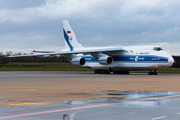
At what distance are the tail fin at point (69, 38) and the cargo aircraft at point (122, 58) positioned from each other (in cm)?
34

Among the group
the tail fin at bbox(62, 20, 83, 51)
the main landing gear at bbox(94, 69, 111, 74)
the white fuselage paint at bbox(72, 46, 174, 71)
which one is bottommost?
the main landing gear at bbox(94, 69, 111, 74)

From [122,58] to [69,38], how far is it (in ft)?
44.2

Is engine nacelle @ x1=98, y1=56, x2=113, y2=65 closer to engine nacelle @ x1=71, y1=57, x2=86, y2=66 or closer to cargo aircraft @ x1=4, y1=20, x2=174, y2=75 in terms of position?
cargo aircraft @ x1=4, y1=20, x2=174, y2=75

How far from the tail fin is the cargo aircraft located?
1.12 feet

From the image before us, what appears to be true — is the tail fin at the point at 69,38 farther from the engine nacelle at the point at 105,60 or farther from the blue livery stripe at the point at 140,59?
the blue livery stripe at the point at 140,59

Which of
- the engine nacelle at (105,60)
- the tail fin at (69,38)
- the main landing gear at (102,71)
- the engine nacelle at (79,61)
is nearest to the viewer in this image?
the engine nacelle at (105,60)

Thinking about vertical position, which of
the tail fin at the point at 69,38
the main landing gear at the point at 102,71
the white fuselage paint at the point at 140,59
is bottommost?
the main landing gear at the point at 102,71

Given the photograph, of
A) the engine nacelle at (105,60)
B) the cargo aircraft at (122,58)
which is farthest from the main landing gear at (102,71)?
the engine nacelle at (105,60)

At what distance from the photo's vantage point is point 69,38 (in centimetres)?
5775

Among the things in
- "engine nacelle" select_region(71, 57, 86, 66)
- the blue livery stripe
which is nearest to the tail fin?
"engine nacelle" select_region(71, 57, 86, 66)

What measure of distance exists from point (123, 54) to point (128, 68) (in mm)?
2309

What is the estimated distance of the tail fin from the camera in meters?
57.4

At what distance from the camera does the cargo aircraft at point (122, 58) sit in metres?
44.3

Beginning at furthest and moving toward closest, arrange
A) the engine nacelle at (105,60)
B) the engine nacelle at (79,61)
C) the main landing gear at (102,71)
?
the engine nacelle at (79,61) < the main landing gear at (102,71) < the engine nacelle at (105,60)
